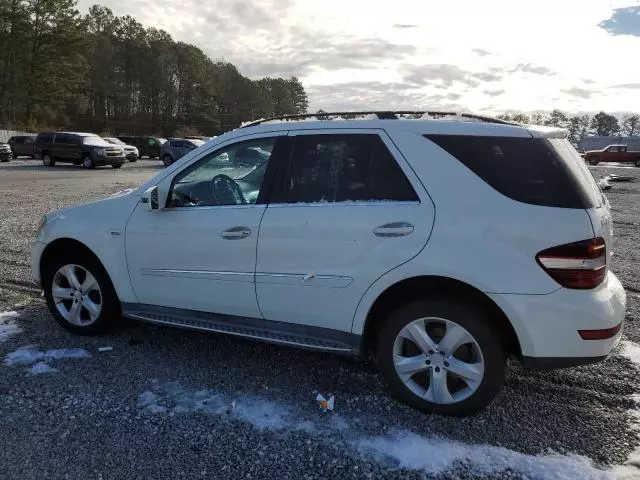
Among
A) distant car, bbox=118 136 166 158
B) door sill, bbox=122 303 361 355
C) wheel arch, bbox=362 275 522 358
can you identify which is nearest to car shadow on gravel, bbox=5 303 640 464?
door sill, bbox=122 303 361 355

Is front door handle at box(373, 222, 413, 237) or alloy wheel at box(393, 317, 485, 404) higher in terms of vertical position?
front door handle at box(373, 222, 413, 237)

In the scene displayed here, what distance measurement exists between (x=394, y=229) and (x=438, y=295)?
1.58 ft

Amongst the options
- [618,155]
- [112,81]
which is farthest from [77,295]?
[112,81]

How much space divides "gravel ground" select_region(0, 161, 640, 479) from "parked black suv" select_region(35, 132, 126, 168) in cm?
2707

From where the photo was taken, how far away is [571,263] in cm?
303

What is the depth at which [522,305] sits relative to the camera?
3076 millimetres

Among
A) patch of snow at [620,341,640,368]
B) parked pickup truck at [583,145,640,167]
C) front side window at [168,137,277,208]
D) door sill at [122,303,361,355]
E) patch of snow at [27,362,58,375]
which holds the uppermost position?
parked pickup truck at [583,145,640,167]

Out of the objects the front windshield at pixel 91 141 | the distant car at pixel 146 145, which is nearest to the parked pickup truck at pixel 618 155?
the distant car at pixel 146 145

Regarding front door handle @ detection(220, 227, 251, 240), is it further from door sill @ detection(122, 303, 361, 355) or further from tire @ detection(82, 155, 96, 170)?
tire @ detection(82, 155, 96, 170)

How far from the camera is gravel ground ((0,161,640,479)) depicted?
290cm

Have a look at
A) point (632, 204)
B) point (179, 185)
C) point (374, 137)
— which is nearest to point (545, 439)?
point (374, 137)

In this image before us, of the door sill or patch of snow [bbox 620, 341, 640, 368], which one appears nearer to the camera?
the door sill

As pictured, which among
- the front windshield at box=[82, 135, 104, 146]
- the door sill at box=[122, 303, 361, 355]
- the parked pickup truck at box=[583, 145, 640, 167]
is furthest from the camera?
the parked pickup truck at box=[583, 145, 640, 167]

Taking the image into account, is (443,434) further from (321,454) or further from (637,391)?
(637,391)
